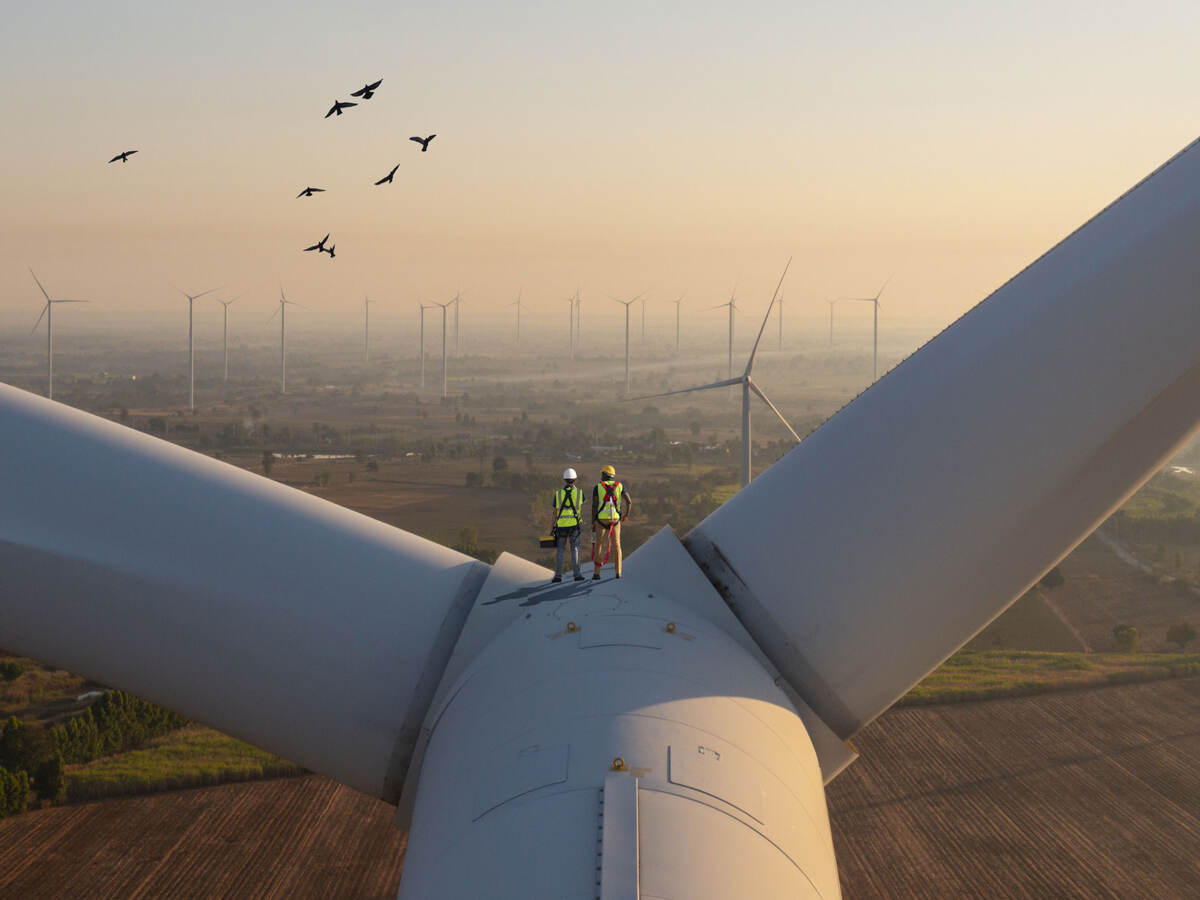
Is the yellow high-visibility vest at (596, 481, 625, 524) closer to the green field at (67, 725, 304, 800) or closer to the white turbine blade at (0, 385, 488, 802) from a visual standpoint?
the white turbine blade at (0, 385, 488, 802)

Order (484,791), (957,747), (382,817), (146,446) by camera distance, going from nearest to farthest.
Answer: (484,791), (146,446), (382,817), (957,747)

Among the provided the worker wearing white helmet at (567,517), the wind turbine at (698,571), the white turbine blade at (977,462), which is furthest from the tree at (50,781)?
the white turbine blade at (977,462)

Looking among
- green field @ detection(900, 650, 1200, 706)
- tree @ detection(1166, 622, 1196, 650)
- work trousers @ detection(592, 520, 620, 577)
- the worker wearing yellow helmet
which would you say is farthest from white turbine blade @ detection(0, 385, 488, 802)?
tree @ detection(1166, 622, 1196, 650)

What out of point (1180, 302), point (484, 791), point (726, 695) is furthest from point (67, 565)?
point (1180, 302)

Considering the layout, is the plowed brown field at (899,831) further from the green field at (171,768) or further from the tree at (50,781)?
the tree at (50,781)

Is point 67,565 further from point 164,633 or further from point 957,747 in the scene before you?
point 957,747

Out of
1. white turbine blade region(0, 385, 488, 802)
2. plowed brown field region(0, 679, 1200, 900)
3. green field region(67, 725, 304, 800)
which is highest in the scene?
white turbine blade region(0, 385, 488, 802)
